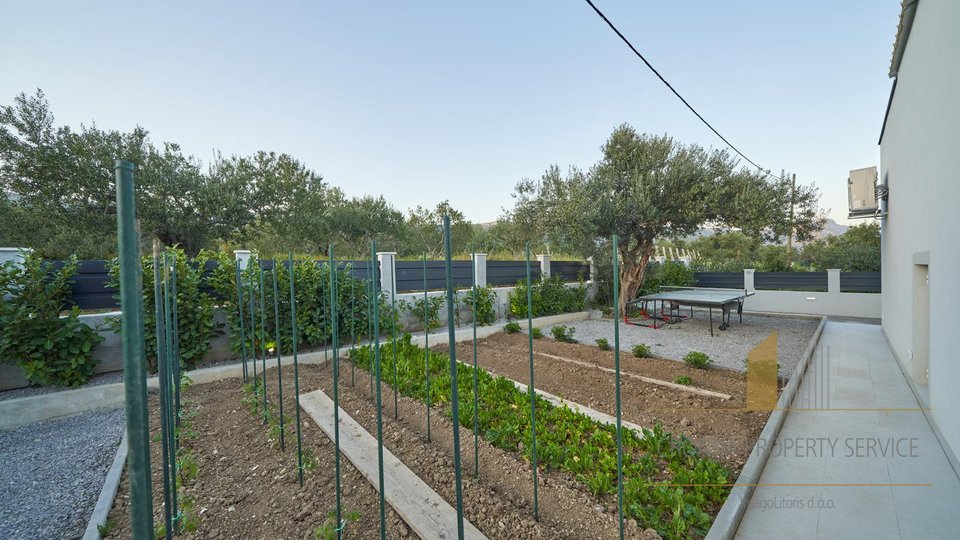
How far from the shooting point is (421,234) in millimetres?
22438

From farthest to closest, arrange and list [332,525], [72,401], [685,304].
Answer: [685,304]
[72,401]
[332,525]

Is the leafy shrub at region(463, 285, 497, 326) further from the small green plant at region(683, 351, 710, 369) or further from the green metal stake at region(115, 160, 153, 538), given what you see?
Result: the green metal stake at region(115, 160, 153, 538)

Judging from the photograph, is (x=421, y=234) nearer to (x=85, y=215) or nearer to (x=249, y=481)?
(x=85, y=215)

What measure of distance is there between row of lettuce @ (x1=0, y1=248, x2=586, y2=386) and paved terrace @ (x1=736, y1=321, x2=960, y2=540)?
8.22 feet

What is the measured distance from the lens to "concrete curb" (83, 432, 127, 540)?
5.95 feet

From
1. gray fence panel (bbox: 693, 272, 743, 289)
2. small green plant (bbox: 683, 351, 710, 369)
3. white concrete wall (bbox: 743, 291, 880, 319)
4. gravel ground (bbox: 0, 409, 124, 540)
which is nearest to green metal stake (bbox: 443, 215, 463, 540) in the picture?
gravel ground (bbox: 0, 409, 124, 540)

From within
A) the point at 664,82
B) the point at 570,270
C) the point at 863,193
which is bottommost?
the point at 570,270

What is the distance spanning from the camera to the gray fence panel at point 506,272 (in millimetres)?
9266

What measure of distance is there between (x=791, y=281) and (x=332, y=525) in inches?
534

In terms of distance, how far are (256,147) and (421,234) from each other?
34.6 ft

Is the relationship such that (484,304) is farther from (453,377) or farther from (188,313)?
(453,377)

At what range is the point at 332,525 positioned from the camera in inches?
70.2

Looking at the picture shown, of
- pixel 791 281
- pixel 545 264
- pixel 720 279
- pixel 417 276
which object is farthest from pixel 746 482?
pixel 720 279

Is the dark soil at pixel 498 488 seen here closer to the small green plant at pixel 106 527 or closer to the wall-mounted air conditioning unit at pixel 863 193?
the small green plant at pixel 106 527
